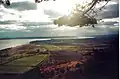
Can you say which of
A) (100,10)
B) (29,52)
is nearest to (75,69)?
(29,52)

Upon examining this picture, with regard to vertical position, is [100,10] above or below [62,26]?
above

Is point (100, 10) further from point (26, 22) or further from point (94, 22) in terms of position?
point (26, 22)

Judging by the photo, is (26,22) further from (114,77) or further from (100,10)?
(114,77)

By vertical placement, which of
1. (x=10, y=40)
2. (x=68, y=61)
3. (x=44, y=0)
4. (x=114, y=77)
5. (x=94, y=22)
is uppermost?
(x=44, y=0)
